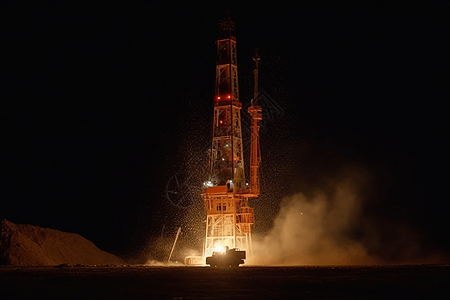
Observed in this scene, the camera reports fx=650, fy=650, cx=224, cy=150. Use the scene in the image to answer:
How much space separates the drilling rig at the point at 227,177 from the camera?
3669 inches

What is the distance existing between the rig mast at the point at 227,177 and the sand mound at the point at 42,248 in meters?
18.1

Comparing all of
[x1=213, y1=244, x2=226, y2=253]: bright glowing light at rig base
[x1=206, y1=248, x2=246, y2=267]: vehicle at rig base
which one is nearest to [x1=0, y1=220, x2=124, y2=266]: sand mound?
[x1=213, y1=244, x2=226, y2=253]: bright glowing light at rig base

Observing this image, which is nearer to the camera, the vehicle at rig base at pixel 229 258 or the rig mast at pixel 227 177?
the vehicle at rig base at pixel 229 258

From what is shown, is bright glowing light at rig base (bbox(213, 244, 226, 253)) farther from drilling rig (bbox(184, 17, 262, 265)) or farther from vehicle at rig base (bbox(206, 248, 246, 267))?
vehicle at rig base (bbox(206, 248, 246, 267))

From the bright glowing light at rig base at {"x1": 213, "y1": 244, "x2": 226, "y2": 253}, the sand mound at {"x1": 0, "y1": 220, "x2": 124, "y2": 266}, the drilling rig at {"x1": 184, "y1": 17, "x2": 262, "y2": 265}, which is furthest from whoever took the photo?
the drilling rig at {"x1": 184, "y1": 17, "x2": 262, "y2": 265}

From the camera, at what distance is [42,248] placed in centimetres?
8769

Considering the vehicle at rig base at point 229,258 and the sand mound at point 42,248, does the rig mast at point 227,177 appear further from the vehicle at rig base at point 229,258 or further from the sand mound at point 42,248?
the sand mound at point 42,248

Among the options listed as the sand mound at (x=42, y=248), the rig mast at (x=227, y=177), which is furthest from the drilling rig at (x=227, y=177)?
the sand mound at (x=42, y=248)

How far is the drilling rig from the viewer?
93.2m

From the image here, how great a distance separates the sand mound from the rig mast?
18.1 m

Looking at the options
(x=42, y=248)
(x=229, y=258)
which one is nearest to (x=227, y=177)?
(x=229, y=258)

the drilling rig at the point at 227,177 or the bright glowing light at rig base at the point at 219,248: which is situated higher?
the drilling rig at the point at 227,177

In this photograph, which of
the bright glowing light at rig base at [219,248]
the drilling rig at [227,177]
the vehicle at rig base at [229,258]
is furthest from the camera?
the drilling rig at [227,177]

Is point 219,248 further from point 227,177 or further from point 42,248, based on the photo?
point 42,248
